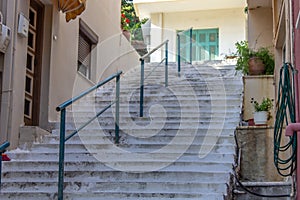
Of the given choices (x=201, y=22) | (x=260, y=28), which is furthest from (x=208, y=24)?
(x=260, y=28)

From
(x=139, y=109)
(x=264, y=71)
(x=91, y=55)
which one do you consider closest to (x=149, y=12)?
(x=91, y=55)

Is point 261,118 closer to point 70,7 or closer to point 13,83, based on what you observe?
point 70,7

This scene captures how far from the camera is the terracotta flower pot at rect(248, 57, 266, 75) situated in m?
9.98

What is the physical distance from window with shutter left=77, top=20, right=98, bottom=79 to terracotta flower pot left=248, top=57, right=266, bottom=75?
11.0ft

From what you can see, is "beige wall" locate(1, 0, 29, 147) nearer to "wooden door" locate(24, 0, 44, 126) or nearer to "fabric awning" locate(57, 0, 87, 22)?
"wooden door" locate(24, 0, 44, 126)

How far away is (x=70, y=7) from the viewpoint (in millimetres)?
8625

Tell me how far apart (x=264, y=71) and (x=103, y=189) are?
5.51m

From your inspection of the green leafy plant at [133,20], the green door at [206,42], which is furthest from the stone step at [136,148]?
the green leafy plant at [133,20]

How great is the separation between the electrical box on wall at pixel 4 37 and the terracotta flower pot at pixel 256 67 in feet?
16.4

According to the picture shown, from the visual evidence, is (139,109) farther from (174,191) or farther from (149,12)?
(149,12)

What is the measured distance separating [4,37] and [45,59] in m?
1.59

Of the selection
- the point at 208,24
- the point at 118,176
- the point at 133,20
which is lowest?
the point at 118,176

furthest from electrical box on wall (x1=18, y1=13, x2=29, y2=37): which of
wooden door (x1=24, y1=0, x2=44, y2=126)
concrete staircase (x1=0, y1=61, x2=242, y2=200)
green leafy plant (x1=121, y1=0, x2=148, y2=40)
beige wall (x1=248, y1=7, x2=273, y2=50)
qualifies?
green leafy plant (x1=121, y1=0, x2=148, y2=40)

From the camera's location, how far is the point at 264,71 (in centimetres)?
1002
